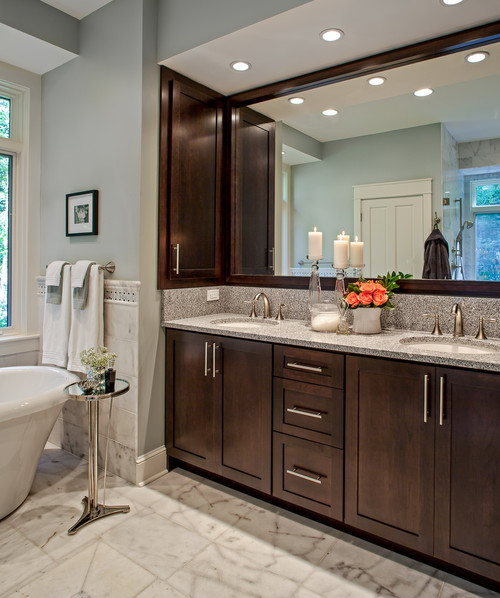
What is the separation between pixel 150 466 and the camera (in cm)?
254

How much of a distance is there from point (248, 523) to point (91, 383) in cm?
100

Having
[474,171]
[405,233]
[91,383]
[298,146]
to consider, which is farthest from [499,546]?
[298,146]

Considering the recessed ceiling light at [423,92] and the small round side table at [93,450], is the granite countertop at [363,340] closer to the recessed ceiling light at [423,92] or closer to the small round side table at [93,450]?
the small round side table at [93,450]

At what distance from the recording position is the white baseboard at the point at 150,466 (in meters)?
2.48

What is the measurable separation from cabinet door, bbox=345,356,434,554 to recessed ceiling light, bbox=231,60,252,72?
1.73 m

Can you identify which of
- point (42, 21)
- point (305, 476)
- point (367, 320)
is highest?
point (42, 21)

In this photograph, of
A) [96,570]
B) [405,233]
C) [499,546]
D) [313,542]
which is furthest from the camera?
[405,233]

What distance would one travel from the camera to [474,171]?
6.95 ft

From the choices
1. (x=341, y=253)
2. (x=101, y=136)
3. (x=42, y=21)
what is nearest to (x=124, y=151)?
(x=101, y=136)

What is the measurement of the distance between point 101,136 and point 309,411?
2.00 m

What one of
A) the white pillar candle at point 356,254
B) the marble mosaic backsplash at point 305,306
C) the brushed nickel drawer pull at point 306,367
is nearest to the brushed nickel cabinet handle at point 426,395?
the brushed nickel drawer pull at point 306,367

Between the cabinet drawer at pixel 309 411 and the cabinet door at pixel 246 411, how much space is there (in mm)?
71

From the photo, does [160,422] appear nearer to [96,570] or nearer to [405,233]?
[96,570]

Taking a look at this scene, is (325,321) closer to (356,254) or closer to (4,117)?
(356,254)
